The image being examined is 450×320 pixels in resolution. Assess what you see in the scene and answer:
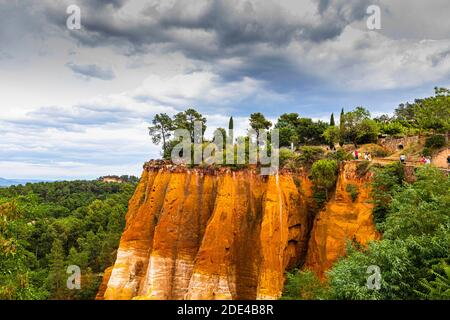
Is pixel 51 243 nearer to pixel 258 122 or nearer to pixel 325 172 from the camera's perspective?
pixel 258 122

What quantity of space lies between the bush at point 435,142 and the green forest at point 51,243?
87.1 feet

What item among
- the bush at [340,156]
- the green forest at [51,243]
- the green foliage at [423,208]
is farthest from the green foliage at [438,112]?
the green forest at [51,243]

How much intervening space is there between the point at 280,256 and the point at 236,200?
15.7 ft

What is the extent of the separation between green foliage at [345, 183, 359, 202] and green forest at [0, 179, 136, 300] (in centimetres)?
1898

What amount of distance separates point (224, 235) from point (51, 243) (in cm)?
4405

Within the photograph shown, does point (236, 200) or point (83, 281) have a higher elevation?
point (236, 200)

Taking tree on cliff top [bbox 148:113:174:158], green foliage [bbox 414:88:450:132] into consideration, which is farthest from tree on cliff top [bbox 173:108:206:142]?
green foliage [bbox 414:88:450:132]

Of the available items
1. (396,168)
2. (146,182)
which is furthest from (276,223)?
(146,182)

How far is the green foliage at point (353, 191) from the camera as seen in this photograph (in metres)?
24.4

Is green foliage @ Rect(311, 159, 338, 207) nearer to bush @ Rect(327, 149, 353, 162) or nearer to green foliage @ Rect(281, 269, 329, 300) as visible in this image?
bush @ Rect(327, 149, 353, 162)

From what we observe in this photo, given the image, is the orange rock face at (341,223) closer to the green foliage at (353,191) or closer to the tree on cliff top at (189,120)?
the green foliage at (353,191)
